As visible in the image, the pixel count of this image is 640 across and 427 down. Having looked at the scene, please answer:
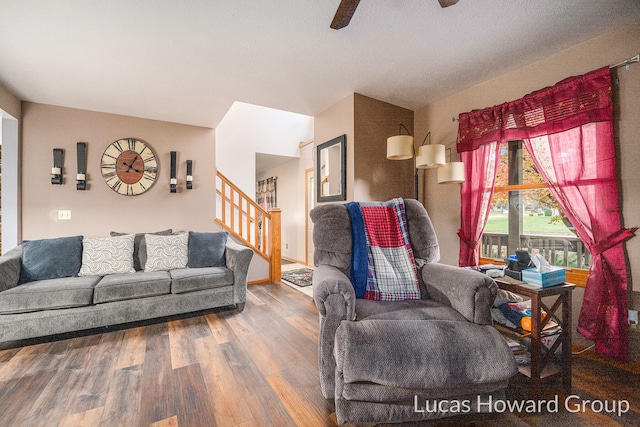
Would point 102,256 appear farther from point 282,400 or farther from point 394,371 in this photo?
point 394,371

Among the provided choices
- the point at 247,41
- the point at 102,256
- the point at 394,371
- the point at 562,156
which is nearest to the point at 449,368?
the point at 394,371

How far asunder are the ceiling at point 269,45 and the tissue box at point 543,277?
1.60m

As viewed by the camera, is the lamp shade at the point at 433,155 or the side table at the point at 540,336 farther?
the lamp shade at the point at 433,155

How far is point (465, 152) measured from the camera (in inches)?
112

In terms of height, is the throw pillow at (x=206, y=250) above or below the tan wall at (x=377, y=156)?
below

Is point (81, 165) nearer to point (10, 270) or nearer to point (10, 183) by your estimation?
point (10, 183)

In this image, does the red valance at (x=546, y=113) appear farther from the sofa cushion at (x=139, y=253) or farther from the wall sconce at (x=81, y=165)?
the wall sconce at (x=81, y=165)

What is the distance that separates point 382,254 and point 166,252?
88.8 inches

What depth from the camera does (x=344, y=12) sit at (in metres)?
1.35

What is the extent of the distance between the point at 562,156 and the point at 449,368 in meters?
1.95

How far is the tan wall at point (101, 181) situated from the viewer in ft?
10.0

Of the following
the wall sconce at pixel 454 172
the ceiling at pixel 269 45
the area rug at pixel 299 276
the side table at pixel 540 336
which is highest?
the ceiling at pixel 269 45

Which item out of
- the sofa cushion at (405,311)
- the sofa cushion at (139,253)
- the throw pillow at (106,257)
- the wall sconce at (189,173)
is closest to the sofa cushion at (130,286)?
the throw pillow at (106,257)

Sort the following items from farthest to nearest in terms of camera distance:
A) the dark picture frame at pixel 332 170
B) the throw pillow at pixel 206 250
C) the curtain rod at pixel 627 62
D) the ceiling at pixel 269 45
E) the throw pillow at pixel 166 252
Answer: the dark picture frame at pixel 332 170, the throw pillow at pixel 206 250, the throw pillow at pixel 166 252, the curtain rod at pixel 627 62, the ceiling at pixel 269 45
